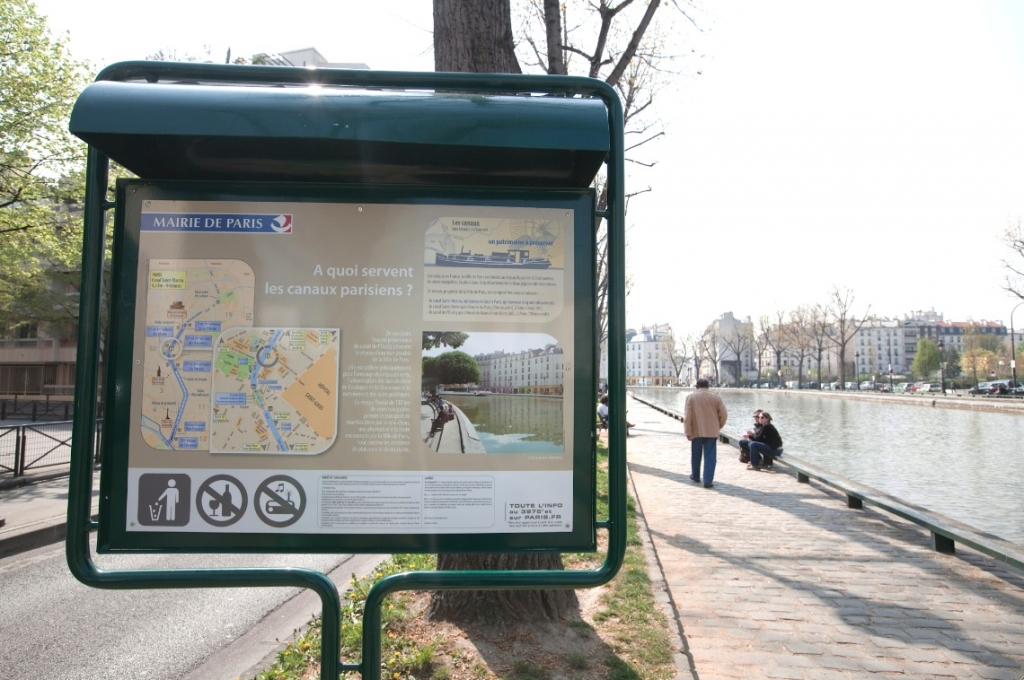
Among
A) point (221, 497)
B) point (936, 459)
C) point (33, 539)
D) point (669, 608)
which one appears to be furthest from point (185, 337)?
point (936, 459)

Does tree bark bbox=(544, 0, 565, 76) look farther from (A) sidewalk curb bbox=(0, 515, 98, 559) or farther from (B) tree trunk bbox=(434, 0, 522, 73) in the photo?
(A) sidewalk curb bbox=(0, 515, 98, 559)

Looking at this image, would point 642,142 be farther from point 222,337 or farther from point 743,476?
point 222,337

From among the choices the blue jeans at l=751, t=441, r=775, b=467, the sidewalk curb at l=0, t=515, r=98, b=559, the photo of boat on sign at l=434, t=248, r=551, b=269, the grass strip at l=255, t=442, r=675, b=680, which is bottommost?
the sidewalk curb at l=0, t=515, r=98, b=559

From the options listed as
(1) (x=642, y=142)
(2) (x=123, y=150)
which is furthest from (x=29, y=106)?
(2) (x=123, y=150)

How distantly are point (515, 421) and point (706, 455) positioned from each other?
942 centimetres

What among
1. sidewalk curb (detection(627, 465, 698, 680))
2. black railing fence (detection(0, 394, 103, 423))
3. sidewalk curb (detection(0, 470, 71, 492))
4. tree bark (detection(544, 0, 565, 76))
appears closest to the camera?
sidewalk curb (detection(627, 465, 698, 680))

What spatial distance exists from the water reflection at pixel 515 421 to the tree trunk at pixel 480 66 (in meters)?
1.83

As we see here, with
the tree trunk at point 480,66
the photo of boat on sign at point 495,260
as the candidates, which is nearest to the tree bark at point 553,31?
the tree trunk at point 480,66

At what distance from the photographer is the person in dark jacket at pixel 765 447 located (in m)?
13.4

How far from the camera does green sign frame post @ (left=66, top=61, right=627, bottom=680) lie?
2389 millimetres

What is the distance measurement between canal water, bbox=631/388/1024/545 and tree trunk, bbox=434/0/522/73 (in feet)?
27.8

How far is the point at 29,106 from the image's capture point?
14508mm

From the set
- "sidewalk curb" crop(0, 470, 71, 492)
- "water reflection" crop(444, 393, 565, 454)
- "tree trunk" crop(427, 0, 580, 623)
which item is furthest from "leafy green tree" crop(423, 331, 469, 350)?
"sidewalk curb" crop(0, 470, 71, 492)

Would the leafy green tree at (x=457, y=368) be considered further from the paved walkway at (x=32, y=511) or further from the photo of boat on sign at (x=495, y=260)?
the paved walkway at (x=32, y=511)
